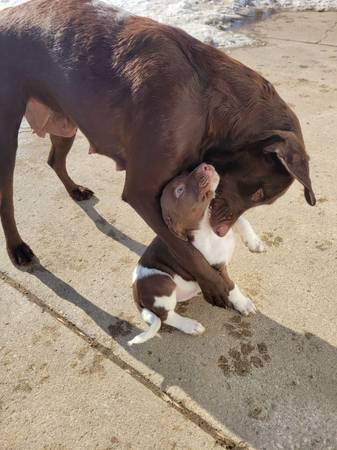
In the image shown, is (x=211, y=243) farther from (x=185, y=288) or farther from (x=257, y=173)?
(x=257, y=173)

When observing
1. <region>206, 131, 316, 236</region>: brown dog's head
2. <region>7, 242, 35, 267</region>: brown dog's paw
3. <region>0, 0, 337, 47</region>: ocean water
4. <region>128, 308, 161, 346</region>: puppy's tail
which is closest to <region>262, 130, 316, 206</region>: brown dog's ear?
<region>206, 131, 316, 236</region>: brown dog's head

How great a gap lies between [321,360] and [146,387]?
85 centimetres

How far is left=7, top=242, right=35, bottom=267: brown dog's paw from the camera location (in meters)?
3.21

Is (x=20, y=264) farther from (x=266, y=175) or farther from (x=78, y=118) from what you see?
(x=266, y=175)

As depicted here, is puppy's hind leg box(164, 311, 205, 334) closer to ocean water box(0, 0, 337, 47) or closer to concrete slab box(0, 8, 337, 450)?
concrete slab box(0, 8, 337, 450)

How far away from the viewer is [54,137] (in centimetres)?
365

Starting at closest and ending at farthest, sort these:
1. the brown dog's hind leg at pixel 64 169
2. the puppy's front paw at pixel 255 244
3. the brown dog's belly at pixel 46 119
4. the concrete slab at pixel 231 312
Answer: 1. the concrete slab at pixel 231 312
2. the puppy's front paw at pixel 255 244
3. the brown dog's belly at pixel 46 119
4. the brown dog's hind leg at pixel 64 169

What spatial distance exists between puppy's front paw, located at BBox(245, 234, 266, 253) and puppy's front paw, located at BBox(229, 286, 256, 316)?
0.32m

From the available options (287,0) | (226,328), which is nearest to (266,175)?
(226,328)

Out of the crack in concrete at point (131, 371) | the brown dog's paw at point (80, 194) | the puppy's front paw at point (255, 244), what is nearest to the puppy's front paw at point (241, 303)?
the puppy's front paw at point (255, 244)

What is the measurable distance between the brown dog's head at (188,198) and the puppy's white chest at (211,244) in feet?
0.17

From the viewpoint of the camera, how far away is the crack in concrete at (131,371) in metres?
2.18

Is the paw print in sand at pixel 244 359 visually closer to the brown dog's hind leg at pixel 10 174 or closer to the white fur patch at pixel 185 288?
the white fur patch at pixel 185 288

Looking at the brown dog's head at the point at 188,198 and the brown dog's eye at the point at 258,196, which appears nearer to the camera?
the brown dog's head at the point at 188,198
